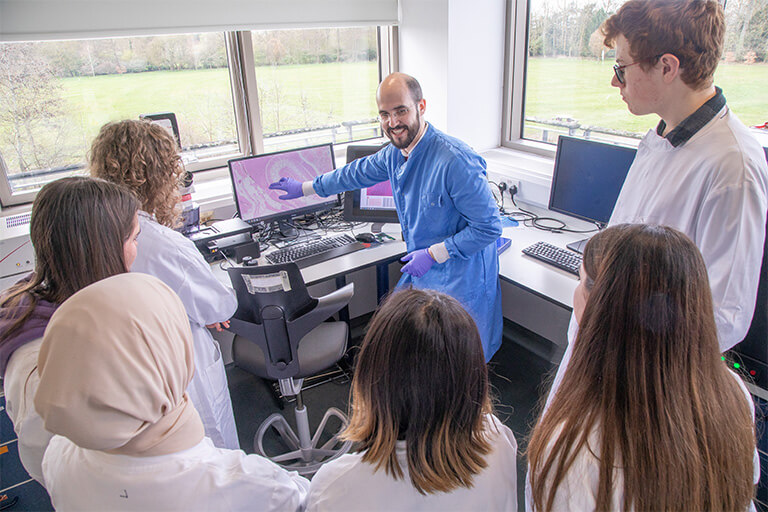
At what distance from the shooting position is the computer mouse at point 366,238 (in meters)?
2.35

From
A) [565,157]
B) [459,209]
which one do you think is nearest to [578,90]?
[565,157]

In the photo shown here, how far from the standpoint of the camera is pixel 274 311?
5.33 feet

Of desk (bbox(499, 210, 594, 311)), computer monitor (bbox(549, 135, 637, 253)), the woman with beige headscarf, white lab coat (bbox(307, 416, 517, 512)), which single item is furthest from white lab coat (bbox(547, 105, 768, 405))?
the woman with beige headscarf

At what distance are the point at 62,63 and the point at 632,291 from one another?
271 centimetres

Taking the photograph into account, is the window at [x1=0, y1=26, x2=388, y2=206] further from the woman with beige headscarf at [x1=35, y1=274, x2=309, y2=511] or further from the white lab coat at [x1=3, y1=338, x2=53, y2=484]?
the woman with beige headscarf at [x1=35, y1=274, x2=309, y2=511]

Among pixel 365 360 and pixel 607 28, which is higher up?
pixel 607 28

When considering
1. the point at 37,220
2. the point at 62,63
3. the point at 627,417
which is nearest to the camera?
the point at 627,417

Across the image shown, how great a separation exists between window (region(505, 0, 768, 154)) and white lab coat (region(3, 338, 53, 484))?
2347mm

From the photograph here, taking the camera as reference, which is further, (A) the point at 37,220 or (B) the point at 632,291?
(A) the point at 37,220

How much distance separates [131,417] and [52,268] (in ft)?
1.85

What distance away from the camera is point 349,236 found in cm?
242

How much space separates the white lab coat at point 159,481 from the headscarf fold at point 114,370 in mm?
32

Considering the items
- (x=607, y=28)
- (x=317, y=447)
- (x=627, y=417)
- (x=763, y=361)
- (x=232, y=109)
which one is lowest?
(x=317, y=447)

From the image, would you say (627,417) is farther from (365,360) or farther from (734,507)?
(365,360)
